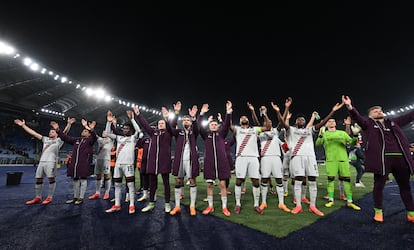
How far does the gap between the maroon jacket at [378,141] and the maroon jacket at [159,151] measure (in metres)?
4.50

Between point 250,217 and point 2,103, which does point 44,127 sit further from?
point 250,217

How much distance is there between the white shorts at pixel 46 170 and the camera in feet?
20.8

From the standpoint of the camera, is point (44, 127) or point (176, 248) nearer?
point (176, 248)

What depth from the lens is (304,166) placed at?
5258mm

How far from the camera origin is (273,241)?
3.30m

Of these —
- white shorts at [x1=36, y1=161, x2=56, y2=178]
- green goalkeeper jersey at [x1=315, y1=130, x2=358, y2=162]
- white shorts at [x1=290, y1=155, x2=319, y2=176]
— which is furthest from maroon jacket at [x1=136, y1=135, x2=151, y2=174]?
green goalkeeper jersey at [x1=315, y1=130, x2=358, y2=162]

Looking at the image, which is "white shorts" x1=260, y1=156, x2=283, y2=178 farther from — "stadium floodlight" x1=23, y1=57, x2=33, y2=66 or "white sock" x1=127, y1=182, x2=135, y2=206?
"stadium floodlight" x1=23, y1=57, x2=33, y2=66

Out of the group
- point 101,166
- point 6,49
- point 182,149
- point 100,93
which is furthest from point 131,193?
point 100,93

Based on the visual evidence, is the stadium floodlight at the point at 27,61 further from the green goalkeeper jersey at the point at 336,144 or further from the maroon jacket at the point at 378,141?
the maroon jacket at the point at 378,141

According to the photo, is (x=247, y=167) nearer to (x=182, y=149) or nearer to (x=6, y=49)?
(x=182, y=149)

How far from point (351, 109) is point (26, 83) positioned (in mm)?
30655

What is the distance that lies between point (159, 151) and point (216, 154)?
59.4 inches

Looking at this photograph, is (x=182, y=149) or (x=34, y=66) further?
(x=34, y=66)

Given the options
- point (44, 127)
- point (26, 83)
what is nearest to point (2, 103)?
point (26, 83)
